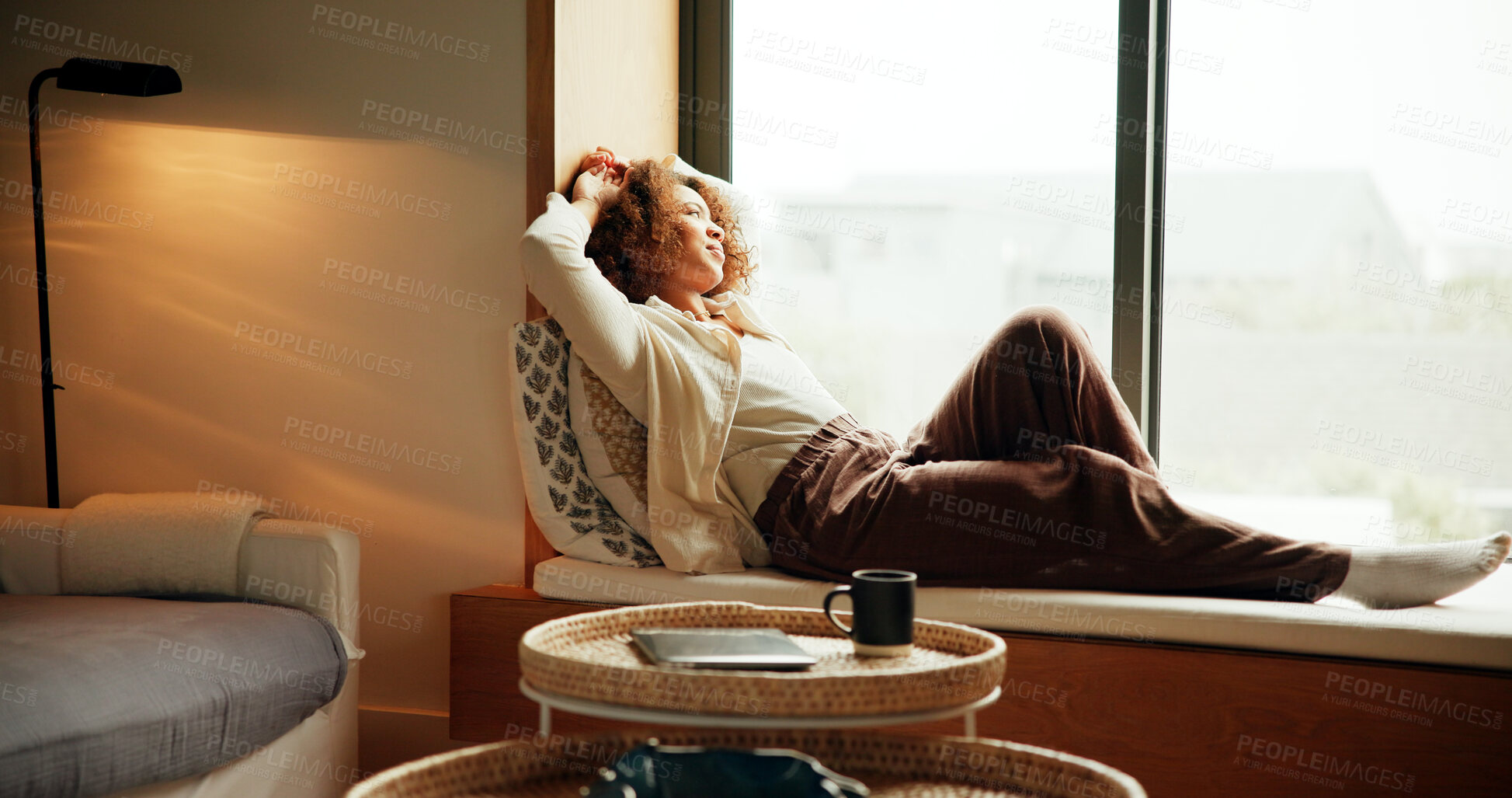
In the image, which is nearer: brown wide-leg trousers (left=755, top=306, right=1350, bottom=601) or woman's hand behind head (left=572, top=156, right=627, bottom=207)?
brown wide-leg trousers (left=755, top=306, right=1350, bottom=601)

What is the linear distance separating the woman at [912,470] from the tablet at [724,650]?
66cm

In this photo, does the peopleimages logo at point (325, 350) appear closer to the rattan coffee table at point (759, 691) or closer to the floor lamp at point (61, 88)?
the floor lamp at point (61, 88)

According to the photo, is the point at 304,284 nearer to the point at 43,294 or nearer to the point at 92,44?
the point at 43,294

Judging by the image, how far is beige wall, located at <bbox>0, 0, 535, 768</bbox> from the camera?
205 cm

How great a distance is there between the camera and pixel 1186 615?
145cm

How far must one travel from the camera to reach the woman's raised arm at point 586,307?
1.75m

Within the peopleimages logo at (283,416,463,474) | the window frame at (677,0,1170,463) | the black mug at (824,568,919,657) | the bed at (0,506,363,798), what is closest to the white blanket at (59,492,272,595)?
the bed at (0,506,363,798)

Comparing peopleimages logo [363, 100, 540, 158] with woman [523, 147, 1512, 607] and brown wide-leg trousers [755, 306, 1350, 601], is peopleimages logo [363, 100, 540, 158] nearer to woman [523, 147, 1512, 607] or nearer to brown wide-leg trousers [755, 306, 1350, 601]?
woman [523, 147, 1512, 607]

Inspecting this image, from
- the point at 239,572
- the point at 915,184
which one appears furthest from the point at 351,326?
the point at 915,184

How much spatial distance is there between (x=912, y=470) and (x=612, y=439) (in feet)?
1.74

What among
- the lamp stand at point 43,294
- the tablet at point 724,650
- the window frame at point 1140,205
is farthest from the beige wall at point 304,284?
the window frame at point 1140,205

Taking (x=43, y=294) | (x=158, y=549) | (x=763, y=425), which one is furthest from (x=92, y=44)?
→ (x=763, y=425)

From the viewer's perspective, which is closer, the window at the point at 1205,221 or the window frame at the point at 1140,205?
the window at the point at 1205,221

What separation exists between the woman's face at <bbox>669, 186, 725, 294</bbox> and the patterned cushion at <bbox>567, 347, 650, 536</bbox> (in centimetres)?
37
